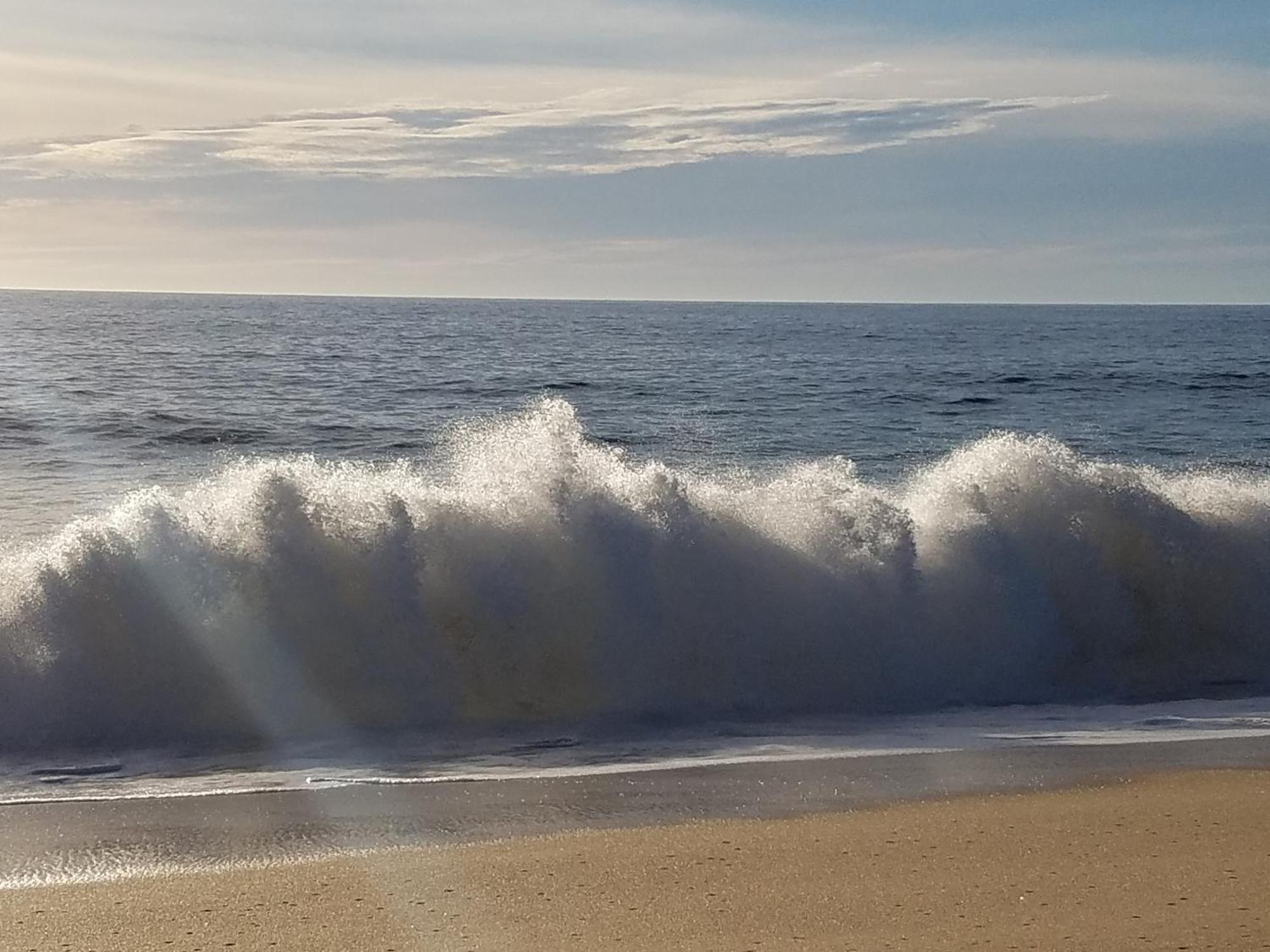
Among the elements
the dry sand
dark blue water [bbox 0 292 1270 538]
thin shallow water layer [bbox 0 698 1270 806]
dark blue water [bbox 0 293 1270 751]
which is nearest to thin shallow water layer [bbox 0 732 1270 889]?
thin shallow water layer [bbox 0 698 1270 806]

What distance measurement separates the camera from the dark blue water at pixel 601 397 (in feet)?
65.7

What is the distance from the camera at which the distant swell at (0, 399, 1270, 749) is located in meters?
8.59

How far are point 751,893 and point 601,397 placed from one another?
2304cm

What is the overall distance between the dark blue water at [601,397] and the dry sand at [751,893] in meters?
8.20

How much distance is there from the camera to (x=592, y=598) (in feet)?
31.7

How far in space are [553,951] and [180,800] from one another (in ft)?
9.14

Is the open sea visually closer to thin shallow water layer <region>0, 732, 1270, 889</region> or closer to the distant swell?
the distant swell

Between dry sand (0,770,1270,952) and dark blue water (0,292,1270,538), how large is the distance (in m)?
8.20

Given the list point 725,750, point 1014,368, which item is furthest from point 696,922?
point 1014,368

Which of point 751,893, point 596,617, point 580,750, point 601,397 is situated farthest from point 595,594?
point 601,397

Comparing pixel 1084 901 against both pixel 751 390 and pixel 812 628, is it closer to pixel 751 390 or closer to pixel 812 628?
pixel 812 628

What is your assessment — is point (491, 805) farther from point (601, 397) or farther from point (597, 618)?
point (601, 397)

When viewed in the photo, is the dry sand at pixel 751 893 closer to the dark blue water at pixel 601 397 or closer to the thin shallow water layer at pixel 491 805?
the thin shallow water layer at pixel 491 805

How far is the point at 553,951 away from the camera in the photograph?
4.66 meters
